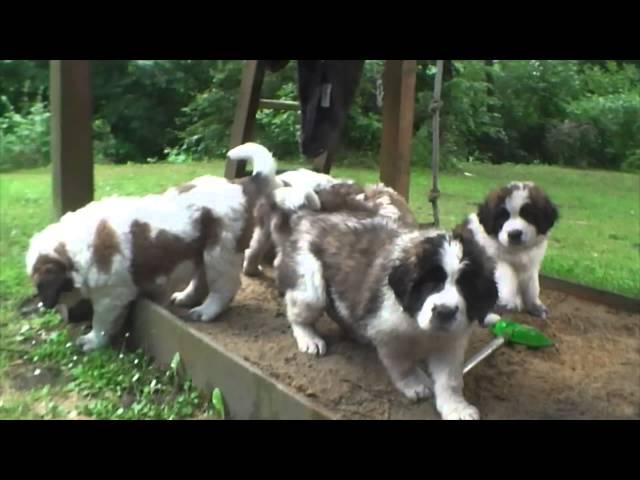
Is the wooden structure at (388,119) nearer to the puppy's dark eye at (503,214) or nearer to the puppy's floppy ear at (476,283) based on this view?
the puppy's dark eye at (503,214)

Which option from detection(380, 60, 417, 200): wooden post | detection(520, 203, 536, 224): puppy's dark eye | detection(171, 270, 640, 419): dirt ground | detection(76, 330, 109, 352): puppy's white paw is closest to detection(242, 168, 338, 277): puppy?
detection(171, 270, 640, 419): dirt ground

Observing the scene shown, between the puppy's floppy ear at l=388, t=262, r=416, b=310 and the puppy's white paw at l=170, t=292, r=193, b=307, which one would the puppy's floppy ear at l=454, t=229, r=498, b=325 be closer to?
the puppy's floppy ear at l=388, t=262, r=416, b=310

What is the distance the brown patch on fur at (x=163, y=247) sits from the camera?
15.1ft

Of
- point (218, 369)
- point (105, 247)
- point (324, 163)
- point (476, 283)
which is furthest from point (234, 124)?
point (476, 283)

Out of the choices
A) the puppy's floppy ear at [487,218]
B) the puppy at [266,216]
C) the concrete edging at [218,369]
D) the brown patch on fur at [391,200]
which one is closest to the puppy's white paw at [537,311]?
the puppy's floppy ear at [487,218]

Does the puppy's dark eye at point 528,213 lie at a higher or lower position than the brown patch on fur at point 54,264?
higher

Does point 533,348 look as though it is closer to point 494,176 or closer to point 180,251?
point 494,176

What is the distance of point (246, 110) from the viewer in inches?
243

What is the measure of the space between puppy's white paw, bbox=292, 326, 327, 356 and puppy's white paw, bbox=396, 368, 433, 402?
1.90 ft

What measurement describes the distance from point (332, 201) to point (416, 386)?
1515 mm

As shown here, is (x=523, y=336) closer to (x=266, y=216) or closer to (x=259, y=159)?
(x=266, y=216)

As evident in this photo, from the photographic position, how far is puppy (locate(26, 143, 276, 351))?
4562 mm
